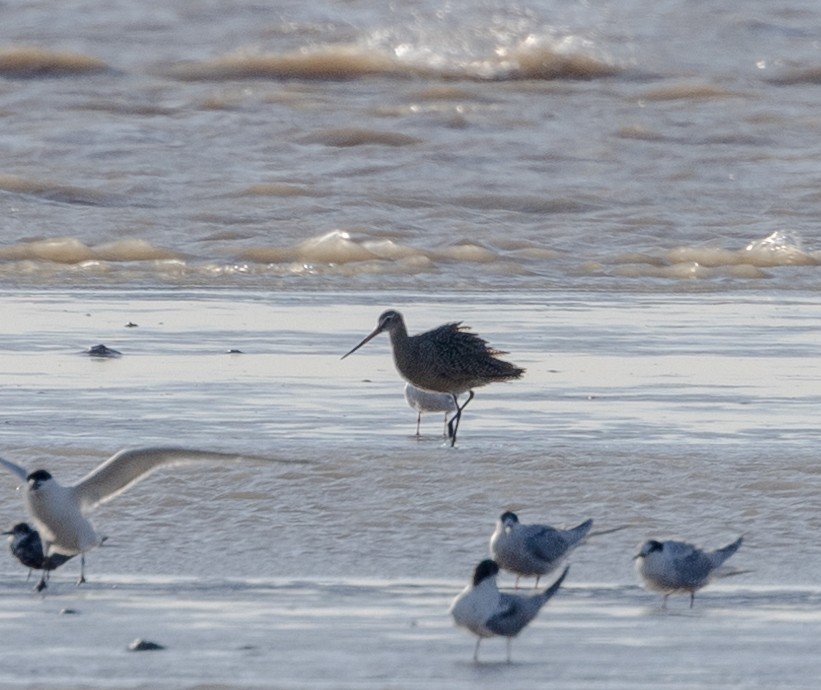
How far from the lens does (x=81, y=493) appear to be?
238 inches

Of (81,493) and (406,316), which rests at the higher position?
(406,316)

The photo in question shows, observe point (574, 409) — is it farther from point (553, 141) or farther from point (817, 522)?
point (553, 141)

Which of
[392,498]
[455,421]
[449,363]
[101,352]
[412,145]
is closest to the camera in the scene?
[392,498]

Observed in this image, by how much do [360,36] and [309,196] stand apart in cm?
855

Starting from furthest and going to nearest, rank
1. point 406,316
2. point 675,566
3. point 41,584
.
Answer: point 406,316 < point 41,584 < point 675,566

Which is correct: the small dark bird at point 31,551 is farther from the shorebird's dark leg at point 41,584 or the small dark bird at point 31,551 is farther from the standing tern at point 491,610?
the standing tern at point 491,610

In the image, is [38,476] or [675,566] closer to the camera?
[675,566]

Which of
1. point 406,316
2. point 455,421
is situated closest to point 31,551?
point 455,421

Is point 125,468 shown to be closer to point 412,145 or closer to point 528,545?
point 528,545

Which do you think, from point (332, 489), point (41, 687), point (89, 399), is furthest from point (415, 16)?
point (41, 687)

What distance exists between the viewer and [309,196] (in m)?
18.2

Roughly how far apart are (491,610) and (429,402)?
3647mm

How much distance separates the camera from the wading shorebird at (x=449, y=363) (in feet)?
28.1

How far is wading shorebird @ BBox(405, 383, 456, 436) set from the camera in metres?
8.33
